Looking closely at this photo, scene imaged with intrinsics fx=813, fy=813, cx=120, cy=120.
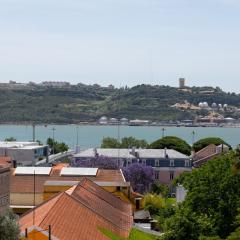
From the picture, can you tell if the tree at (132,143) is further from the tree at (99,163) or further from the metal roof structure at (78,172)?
the metal roof structure at (78,172)

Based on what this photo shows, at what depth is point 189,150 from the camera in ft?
272

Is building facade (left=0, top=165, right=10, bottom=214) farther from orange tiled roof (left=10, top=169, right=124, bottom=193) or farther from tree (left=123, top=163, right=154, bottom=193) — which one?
tree (left=123, top=163, right=154, bottom=193)

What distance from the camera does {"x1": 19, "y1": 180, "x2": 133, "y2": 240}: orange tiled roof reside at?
25.1 metres

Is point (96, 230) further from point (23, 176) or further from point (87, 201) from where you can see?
point (23, 176)

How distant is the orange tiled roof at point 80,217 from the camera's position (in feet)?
82.4

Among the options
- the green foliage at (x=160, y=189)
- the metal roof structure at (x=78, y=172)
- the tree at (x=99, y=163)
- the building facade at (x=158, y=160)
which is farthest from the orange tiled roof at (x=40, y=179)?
the building facade at (x=158, y=160)

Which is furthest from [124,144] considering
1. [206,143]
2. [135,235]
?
[135,235]

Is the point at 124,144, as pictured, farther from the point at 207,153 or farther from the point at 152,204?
the point at 152,204

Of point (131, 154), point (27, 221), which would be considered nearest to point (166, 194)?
point (131, 154)

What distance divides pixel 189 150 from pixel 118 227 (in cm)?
5372

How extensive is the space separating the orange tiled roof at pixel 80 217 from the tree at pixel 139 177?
18.7 meters

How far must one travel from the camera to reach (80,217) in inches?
1089

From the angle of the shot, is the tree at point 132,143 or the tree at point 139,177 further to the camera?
the tree at point 132,143

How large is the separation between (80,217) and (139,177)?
27.0 meters
